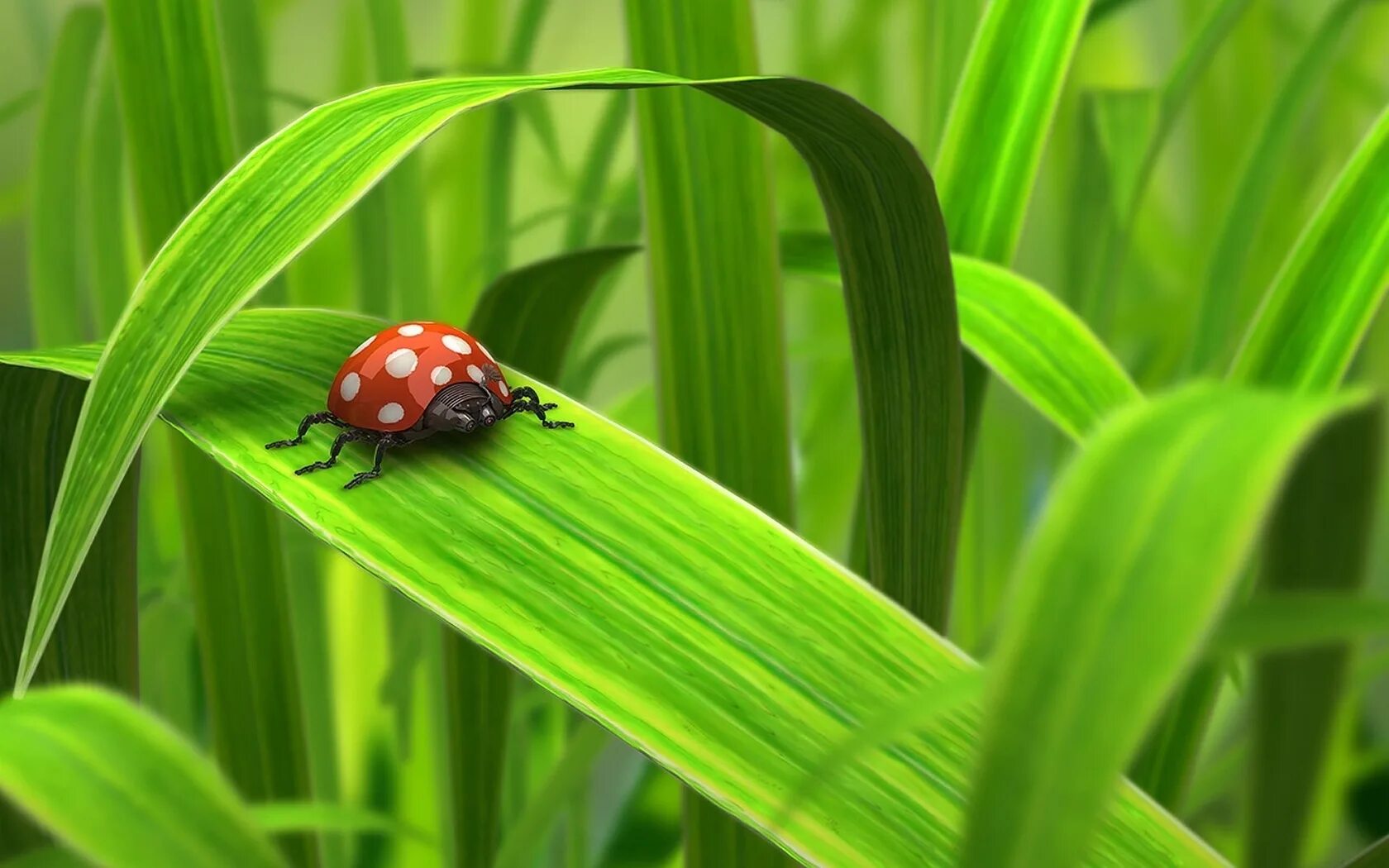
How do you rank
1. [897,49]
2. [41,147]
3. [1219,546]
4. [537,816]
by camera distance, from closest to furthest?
[1219,546]
[537,816]
[41,147]
[897,49]

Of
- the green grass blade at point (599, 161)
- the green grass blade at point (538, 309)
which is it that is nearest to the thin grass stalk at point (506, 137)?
the green grass blade at point (599, 161)

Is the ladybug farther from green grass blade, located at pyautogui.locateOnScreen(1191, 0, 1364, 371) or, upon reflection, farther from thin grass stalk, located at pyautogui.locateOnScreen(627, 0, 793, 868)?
green grass blade, located at pyautogui.locateOnScreen(1191, 0, 1364, 371)

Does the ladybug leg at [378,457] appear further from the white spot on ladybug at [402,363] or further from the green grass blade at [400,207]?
the green grass blade at [400,207]

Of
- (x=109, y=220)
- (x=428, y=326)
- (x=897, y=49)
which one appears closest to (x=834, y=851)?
(x=428, y=326)

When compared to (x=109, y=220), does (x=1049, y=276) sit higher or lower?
lower

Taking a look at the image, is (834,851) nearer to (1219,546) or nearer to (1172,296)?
(1219,546)

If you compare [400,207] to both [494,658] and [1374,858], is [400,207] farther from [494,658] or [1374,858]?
[1374,858]
